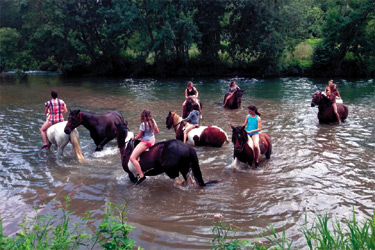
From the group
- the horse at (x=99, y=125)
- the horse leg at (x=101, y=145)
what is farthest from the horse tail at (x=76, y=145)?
the horse leg at (x=101, y=145)

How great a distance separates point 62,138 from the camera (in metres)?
8.98

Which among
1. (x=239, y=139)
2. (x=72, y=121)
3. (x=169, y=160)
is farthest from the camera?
(x=72, y=121)

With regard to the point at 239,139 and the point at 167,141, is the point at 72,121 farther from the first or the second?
the point at 239,139

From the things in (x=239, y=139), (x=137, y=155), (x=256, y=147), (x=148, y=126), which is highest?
(x=148, y=126)

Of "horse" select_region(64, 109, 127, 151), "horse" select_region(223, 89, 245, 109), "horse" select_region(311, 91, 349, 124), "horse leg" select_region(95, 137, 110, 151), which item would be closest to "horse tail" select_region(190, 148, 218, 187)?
"horse" select_region(64, 109, 127, 151)

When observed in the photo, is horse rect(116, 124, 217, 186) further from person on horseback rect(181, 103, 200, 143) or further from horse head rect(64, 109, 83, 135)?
person on horseback rect(181, 103, 200, 143)

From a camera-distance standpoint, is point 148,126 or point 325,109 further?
point 325,109

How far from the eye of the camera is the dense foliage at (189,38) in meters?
30.5

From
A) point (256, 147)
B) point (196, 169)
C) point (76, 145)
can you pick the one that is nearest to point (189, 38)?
point (76, 145)

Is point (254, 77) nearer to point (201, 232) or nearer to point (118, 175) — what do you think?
point (118, 175)

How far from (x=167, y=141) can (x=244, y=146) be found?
6.74 feet

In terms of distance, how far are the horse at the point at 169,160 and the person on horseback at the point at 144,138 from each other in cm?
11

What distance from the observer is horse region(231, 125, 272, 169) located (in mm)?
7565

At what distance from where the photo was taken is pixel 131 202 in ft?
21.5
